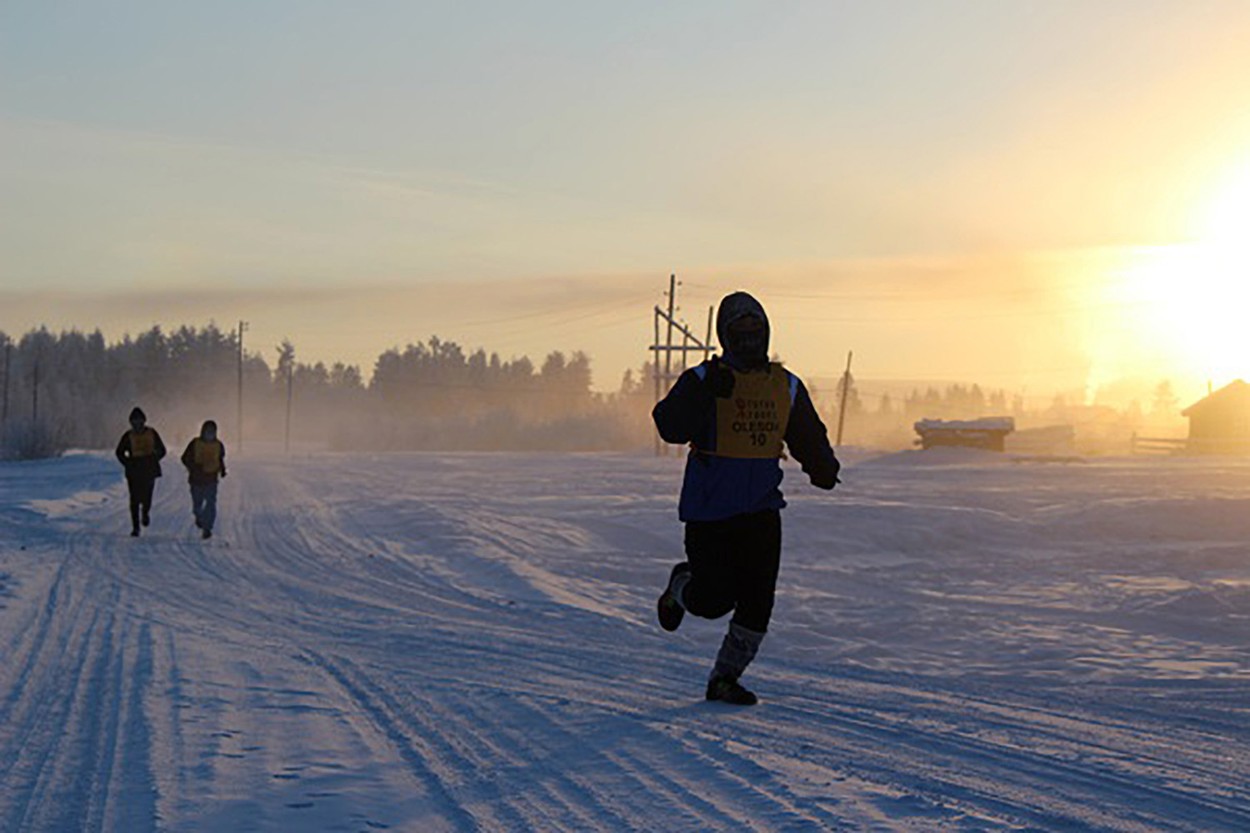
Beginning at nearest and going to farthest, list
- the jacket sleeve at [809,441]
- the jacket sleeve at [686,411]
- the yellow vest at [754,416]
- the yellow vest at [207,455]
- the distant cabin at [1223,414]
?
the jacket sleeve at [686,411]
the yellow vest at [754,416]
the jacket sleeve at [809,441]
the yellow vest at [207,455]
the distant cabin at [1223,414]

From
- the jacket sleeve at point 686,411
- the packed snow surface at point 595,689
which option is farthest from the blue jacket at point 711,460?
the packed snow surface at point 595,689

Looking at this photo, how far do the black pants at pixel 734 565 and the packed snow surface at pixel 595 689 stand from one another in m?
0.54

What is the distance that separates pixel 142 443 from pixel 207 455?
1.13 m

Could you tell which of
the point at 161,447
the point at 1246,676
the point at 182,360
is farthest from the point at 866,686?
the point at 182,360

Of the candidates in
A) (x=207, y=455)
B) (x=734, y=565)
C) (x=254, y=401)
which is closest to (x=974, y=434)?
(x=207, y=455)

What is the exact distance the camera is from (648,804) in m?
5.02

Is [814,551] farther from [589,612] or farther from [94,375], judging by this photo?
[94,375]

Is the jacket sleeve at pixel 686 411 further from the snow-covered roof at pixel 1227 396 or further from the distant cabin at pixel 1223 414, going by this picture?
the snow-covered roof at pixel 1227 396

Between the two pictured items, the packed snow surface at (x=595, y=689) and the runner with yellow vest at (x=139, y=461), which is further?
the runner with yellow vest at (x=139, y=461)

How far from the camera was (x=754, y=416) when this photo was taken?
22.4ft

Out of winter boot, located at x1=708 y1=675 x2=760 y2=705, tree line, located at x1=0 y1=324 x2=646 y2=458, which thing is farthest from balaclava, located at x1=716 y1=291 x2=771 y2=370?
tree line, located at x1=0 y1=324 x2=646 y2=458

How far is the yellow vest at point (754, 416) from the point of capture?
678cm

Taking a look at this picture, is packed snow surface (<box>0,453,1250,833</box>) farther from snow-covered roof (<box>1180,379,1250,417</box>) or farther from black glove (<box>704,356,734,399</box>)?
snow-covered roof (<box>1180,379,1250,417</box>)

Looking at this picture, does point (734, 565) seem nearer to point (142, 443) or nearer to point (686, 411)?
point (686, 411)
